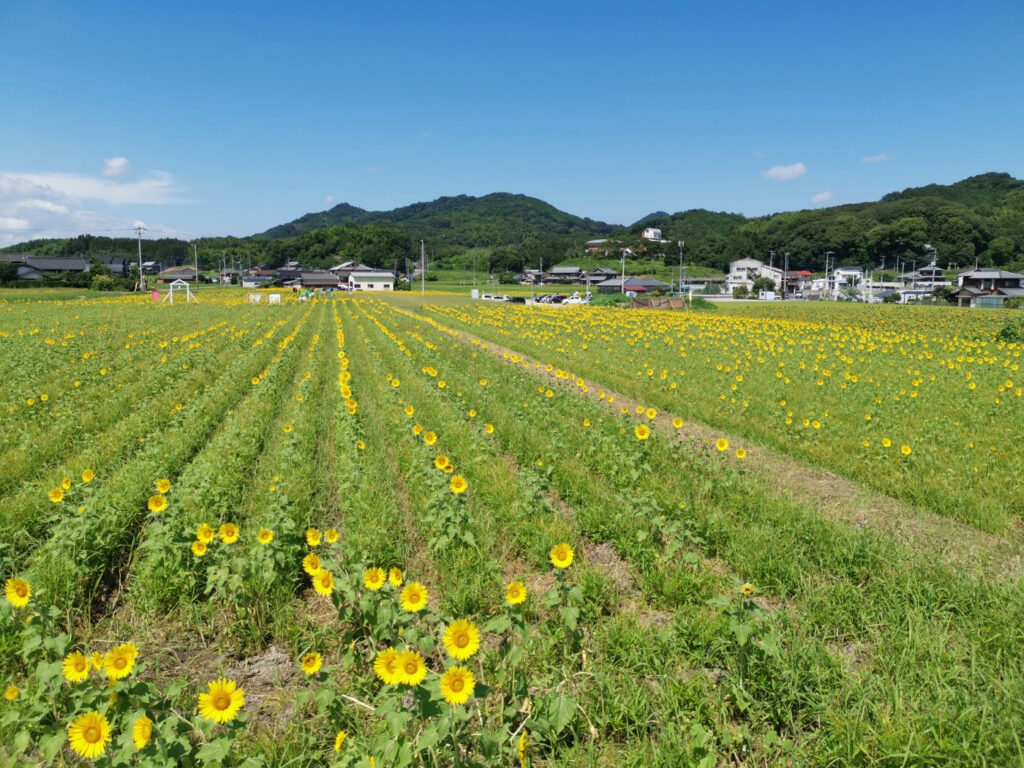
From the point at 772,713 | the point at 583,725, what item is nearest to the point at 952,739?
the point at 772,713

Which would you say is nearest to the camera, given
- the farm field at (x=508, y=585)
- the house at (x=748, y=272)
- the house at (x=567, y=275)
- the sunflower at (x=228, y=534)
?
the farm field at (x=508, y=585)

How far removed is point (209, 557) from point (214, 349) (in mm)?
13221

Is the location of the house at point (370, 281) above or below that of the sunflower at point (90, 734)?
above

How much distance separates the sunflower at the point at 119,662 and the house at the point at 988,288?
76.3 metres

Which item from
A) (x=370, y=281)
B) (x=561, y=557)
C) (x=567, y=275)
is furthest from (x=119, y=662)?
(x=567, y=275)

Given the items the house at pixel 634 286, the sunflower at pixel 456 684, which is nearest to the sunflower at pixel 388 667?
the sunflower at pixel 456 684

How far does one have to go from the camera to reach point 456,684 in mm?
2029

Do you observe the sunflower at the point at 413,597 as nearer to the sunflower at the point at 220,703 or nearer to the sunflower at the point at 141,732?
the sunflower at the point at 220,703

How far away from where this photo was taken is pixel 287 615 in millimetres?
3402

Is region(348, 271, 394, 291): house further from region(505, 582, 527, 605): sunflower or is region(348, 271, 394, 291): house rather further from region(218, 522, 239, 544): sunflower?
region(505, 582, 527, 605): sunflower

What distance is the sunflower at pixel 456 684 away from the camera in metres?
2.00

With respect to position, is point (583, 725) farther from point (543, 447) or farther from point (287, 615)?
point (543, 447)

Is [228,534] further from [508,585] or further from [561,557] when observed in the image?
[561,557]

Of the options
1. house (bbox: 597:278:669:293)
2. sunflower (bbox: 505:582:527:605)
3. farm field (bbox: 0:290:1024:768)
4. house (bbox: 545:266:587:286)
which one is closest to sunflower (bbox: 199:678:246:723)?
farm field (bbox: 0:290:1024:768)
